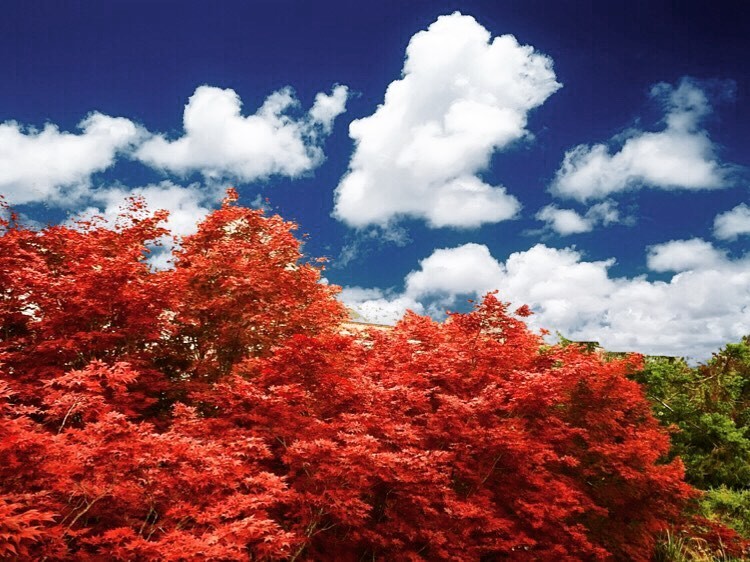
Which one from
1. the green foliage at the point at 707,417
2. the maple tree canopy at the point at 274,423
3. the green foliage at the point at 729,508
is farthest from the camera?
the green foliage at the point at 707,417

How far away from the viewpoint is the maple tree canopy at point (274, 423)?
6715mm

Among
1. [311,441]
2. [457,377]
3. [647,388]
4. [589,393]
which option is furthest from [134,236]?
[647,388]

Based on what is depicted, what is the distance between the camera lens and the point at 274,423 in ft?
29.3

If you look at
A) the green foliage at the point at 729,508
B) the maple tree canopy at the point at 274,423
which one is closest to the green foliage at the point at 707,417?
the green foliage at the point at 729,508

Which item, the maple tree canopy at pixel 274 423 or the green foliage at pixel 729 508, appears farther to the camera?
the green foliage at pixel 729 508

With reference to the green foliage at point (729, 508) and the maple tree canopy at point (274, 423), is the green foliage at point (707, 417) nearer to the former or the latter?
the green foliage at point (729, 508)

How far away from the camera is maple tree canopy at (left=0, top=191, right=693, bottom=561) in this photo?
264 inches

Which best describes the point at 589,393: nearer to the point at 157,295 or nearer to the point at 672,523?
the point at 672,523

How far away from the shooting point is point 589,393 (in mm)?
12109

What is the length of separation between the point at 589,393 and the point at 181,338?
10482 millimetres

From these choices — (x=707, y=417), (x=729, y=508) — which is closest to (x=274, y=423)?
(x=729, y=508)

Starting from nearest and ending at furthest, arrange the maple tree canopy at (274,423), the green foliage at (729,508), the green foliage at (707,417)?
the maple tree canopy at (274,423) → the green foliage at (729,508) → the green foliage at (707,417)

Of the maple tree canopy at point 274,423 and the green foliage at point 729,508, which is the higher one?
the maple tree canopy at point 274,423

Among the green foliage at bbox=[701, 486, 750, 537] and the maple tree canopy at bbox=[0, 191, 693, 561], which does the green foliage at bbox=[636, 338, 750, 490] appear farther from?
the maple tree canopy at bbox=[0, 191, 693, 561]
